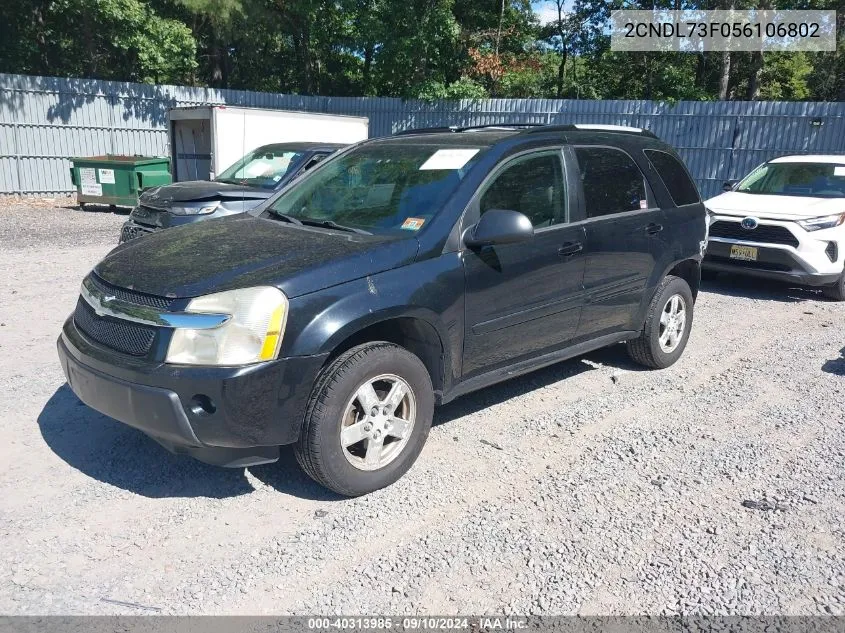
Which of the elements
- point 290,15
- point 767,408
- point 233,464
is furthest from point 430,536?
point 290,15

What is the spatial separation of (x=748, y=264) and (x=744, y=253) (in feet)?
0.54

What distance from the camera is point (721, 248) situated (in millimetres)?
8875

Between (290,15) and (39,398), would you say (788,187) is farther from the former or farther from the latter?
(290,15)

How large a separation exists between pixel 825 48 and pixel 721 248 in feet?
66.6

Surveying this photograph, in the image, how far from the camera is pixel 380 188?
439 centimetres

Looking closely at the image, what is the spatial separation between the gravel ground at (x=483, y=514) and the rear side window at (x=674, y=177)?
1.56 m

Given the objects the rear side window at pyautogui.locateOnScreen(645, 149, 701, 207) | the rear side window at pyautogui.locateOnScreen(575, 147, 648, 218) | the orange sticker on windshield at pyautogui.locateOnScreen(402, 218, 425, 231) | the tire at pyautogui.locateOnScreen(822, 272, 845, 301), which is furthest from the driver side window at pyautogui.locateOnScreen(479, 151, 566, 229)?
the tire at pyautogui.locateOnScreen(822, 272, 845, 301)

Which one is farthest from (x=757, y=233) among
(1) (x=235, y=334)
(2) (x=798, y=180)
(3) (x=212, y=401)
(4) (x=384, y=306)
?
(3) (x=212, y=401)

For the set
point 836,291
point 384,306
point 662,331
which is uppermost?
point 384,306

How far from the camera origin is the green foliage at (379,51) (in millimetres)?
21078

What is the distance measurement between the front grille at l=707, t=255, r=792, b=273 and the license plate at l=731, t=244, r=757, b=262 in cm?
6

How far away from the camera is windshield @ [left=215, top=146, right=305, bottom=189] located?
31.4 ft

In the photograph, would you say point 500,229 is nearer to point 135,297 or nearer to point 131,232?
point 135,297

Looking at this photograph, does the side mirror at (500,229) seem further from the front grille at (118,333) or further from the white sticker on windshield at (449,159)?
the front grille at (118,333)
